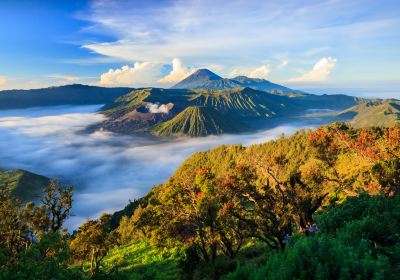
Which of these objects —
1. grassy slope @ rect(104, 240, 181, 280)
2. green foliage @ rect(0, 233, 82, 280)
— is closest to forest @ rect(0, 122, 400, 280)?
green foliage @ rect(0, 233, 82, 280)

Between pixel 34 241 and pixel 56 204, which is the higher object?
pixel 56 204

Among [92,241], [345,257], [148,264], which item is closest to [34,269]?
[345,257]

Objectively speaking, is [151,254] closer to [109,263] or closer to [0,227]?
[109,263]

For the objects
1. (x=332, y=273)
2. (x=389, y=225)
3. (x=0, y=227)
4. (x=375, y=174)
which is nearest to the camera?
(x=332, y=273)

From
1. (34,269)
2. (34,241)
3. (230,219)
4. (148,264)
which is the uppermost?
(34,269)

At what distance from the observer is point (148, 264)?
156 ft

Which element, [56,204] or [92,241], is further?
[92,241]

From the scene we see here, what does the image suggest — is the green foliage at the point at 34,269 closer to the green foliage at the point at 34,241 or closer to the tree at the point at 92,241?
the green foliage at the point at 34,241

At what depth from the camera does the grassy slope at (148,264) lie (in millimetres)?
38500

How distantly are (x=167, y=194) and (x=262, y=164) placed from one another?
1145 centimetres

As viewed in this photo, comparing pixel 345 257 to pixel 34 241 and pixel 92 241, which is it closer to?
pixel 34 241

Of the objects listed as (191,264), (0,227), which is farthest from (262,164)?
(0,227)

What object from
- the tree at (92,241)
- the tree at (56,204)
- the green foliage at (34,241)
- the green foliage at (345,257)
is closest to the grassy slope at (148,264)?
the tree at (92,241)

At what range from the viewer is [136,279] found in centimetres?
3931
